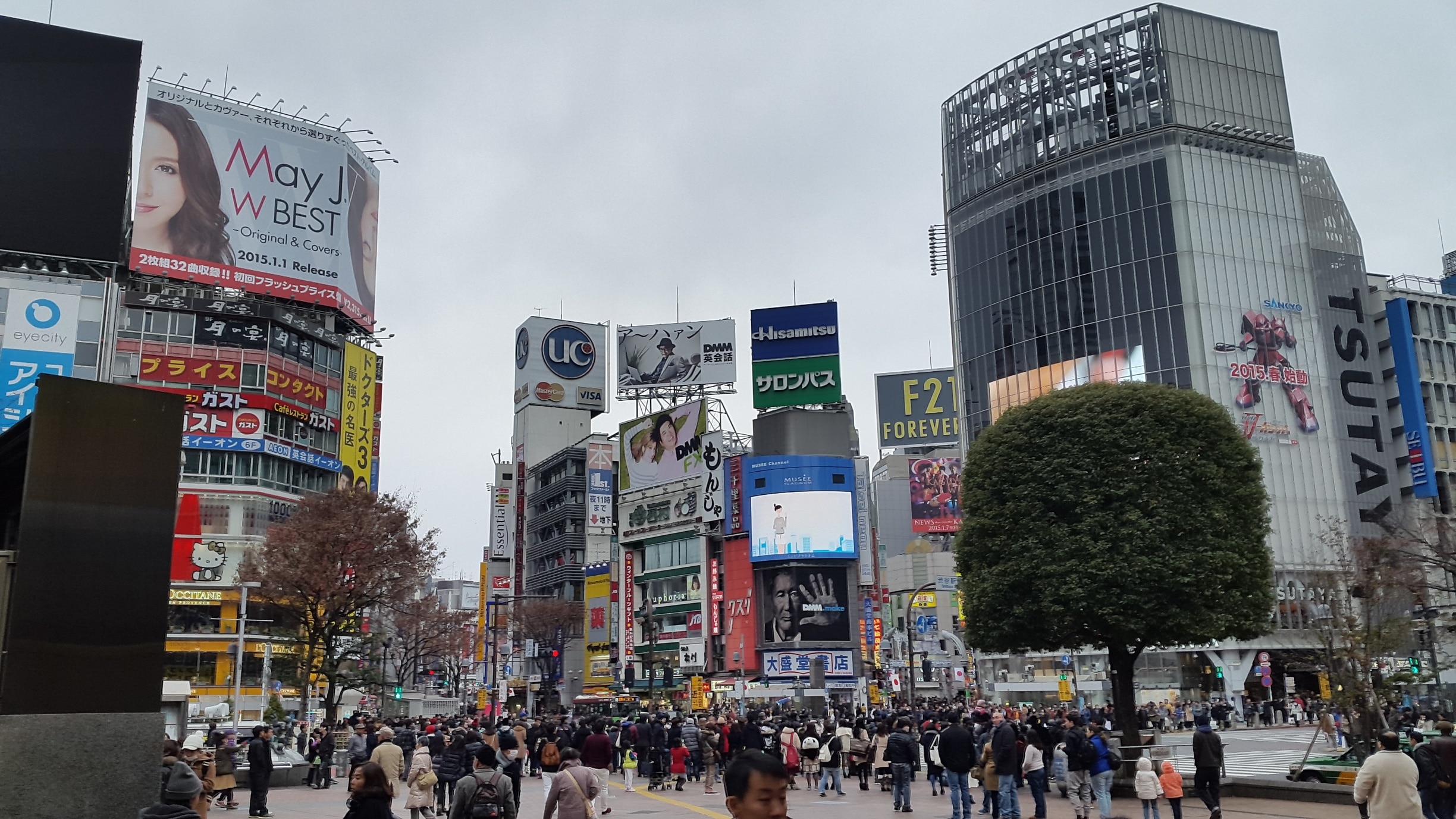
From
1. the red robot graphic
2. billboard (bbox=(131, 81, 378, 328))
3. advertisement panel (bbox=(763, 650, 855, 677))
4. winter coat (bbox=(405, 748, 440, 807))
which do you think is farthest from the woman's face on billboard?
the red robot graphic

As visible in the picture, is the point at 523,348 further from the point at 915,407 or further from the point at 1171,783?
the point at 1171,783

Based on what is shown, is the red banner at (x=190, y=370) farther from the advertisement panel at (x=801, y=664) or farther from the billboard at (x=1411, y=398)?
the billboard at (x=1411, y=398)

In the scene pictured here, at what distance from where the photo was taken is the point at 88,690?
37.7ft

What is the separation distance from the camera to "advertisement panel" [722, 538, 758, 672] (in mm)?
73688

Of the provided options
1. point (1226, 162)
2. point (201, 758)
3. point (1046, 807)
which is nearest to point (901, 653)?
point (1226, 162)

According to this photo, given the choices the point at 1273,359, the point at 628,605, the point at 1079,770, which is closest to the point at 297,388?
the point at 628,605

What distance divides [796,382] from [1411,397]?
1823 inches

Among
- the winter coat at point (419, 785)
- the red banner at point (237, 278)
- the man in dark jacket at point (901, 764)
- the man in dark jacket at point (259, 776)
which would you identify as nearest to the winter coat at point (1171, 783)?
the man in dark jacket at point (901, 764)

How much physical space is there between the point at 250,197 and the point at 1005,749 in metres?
60.5

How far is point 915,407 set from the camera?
120 metres

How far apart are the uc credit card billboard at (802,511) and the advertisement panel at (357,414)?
81.9 feet

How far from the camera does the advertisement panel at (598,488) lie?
90.1m

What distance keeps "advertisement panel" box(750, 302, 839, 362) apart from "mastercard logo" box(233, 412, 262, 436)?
3438 centimetres

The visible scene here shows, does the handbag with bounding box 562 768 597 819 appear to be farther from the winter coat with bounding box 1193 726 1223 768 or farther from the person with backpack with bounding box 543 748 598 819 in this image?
the winter coat with bounding box 1193 726 1223 768
